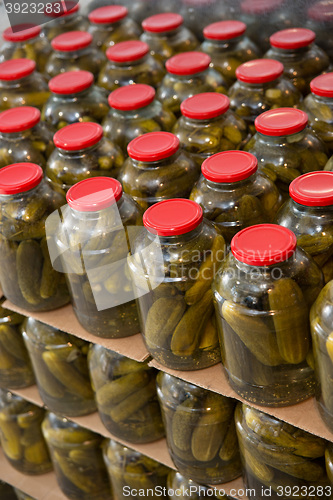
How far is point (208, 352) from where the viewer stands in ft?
3.63

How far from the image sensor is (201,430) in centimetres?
123

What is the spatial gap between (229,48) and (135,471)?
3.41 ft

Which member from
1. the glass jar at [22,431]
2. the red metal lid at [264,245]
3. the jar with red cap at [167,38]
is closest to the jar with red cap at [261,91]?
the jar with red cap at [167,38]

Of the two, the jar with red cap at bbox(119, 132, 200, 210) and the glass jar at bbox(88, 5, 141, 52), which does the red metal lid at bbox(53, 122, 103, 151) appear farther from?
the glass jar at bbox(88, 5, 141, 52)

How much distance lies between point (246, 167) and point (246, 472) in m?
0.56

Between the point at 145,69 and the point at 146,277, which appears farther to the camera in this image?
the point at 145,69

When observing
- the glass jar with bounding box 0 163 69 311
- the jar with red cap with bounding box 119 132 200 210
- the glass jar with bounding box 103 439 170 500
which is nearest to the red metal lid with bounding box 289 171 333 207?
the jar with red cap with bounding box 119 132 200 210

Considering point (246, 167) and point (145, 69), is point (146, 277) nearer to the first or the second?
point (246, 167)

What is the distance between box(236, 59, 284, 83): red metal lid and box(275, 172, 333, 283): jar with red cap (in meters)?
0.40

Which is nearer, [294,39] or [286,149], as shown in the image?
[286,149]

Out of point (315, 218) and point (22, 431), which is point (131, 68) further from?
point (22, 431)

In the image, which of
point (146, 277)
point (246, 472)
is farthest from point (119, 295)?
point (246, 472)

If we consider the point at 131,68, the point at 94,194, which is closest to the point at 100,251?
the point at 94,194

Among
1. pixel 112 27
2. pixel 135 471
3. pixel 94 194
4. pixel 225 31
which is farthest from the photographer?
pixel 112 27
